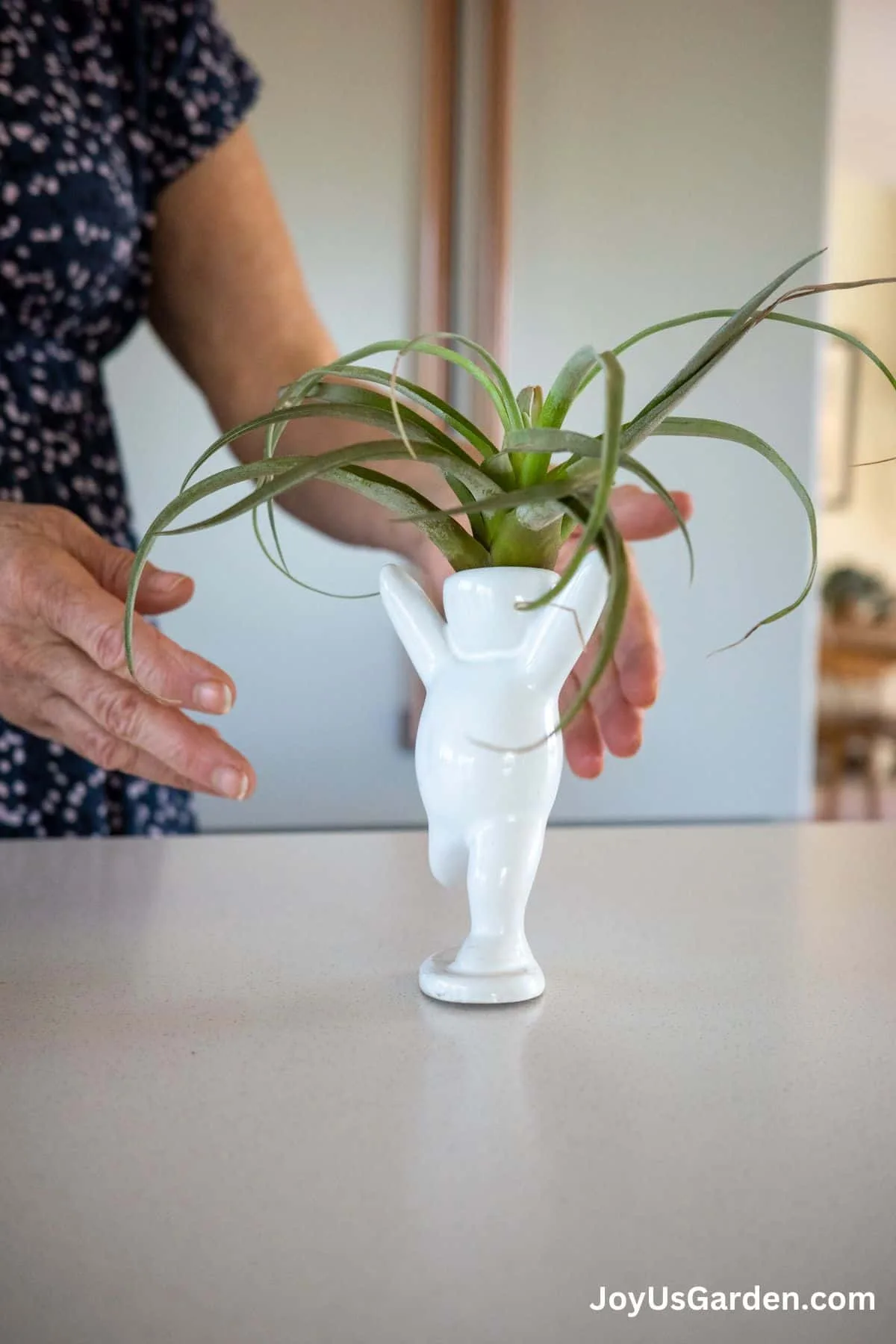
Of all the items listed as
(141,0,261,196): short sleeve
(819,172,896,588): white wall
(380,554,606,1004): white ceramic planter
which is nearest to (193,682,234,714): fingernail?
(380,554,606,1004): white ceramic planter

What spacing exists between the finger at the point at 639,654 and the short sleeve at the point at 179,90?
0.63 meters

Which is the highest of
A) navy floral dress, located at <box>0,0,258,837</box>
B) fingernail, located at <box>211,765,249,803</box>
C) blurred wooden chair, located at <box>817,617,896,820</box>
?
navy floral dress, located at <box>0,0,258,837</box>

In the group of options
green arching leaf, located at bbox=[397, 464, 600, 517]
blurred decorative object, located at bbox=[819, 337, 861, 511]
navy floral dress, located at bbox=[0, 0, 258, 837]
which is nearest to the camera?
green arching leaf, located at bbox=[397, 464, 600, 517]

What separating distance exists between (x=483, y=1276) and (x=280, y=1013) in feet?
0.65

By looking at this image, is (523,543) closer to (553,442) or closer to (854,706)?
(553,442)

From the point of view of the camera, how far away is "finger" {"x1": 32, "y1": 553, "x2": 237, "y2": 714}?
557mm

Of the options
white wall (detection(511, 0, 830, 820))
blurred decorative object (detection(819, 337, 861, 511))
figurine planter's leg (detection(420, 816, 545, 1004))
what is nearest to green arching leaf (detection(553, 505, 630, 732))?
figurine planter's leg (detection(420, 816, 545, 1004))

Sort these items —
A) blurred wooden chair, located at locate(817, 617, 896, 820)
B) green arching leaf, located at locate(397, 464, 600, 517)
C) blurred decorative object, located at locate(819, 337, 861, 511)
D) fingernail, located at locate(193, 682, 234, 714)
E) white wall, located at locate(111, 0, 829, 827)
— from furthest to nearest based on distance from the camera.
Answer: blurred decorative object, located at locate(819, 337, 861, 511), blurred wooden chair, located at locate(817, 617, 896, 820), white wall, located at locate(111, 0, 829, 827), fingernail, located at locate(193, 682, 234, 714), green arching leaf, located at locate(397, 464, 600, 517)

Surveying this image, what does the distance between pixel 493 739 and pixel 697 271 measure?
223 cm

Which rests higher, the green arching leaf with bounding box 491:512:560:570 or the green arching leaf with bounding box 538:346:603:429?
the green arching leaf with bounding box 538:346:603:429

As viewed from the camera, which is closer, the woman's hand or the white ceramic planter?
the white ceramic planter

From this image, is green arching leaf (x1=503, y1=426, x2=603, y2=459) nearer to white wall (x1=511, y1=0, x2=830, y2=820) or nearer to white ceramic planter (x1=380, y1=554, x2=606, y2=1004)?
white ceramic planter (x1=380, y1=554, x2=606, y2=1004)

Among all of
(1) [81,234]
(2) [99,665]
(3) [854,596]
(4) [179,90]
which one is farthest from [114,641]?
(3) [854,596]

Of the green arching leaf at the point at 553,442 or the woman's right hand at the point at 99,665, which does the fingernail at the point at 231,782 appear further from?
the green arching leaf at the point at 553,442
